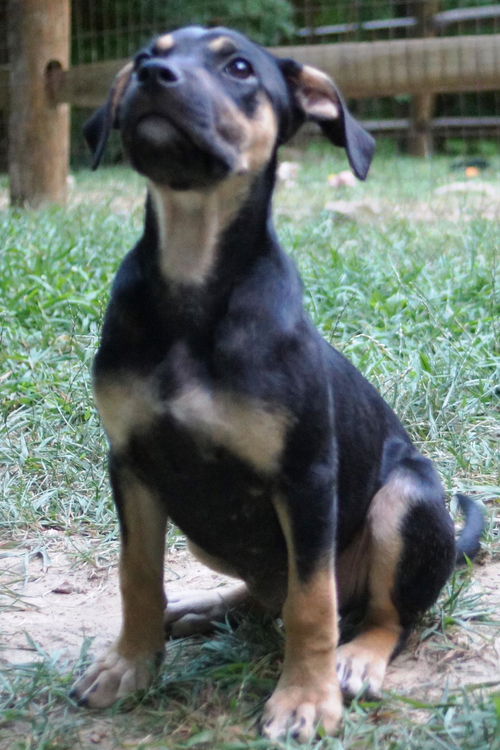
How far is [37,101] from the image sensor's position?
26.4 feet

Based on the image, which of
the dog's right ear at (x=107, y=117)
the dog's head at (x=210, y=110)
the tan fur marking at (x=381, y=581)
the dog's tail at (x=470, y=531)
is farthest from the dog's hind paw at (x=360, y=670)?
the dog's right ear at (x=107, y=117)

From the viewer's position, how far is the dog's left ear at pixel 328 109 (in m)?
2.62

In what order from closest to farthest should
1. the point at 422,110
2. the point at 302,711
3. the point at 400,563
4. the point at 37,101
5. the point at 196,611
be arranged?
the point at 302,711, the point at 400,563, the point at 196,611, the point at 37,101, the point at 422,110

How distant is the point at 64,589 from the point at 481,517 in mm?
1383

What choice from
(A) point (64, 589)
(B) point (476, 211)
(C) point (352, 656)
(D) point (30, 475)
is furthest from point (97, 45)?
(C) point (352, 656)

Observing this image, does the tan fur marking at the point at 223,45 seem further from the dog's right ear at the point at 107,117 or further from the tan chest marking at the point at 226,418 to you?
the tan chest marking at the point at 226,418

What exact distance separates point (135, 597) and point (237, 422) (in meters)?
0.62

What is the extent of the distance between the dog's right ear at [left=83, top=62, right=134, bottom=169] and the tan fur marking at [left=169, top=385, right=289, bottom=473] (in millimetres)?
730

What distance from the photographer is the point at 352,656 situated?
263cm

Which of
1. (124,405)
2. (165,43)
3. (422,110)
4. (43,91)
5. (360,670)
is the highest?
(165,43)

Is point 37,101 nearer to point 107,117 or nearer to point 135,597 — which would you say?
point 107,117

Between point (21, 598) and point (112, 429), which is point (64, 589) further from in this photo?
point (112, 429)

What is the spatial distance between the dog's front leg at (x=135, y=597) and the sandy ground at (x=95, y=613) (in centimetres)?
25

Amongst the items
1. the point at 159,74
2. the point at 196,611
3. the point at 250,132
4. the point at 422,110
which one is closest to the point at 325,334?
the point at 196,611
